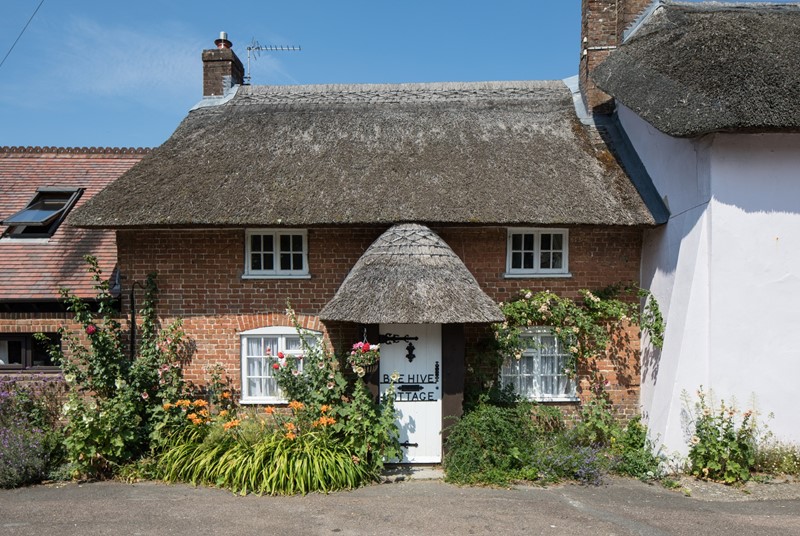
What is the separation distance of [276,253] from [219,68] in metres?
5.20

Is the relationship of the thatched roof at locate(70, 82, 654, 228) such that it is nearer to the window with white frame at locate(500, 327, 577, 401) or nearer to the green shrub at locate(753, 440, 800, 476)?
the window with white frame at locate(500, 327, 577, 401)

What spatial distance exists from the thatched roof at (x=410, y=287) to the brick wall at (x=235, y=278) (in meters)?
0.70

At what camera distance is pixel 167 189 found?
9.38 m

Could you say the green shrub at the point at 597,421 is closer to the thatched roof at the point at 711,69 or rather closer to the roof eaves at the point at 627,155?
the roof eaves at the point at 627,155

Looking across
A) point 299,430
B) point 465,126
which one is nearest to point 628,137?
point 465,126

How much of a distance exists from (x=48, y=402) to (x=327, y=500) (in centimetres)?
521

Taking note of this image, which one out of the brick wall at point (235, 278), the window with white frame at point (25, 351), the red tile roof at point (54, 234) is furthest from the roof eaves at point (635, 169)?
the window with white frame at point (25, 351)

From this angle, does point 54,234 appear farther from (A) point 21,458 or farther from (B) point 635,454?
(B) point 635,454

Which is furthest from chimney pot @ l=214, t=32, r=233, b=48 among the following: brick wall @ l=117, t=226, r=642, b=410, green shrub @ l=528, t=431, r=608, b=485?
green shrub @ l=528, t=431, r=608, b=485

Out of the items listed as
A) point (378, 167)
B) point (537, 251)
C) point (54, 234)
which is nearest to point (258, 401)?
point (378, 167)

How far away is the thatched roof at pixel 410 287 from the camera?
25.8 feet

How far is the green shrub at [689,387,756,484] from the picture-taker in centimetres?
779

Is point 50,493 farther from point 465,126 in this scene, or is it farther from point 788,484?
point 788,484

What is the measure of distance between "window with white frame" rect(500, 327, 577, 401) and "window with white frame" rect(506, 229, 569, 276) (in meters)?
0.99
